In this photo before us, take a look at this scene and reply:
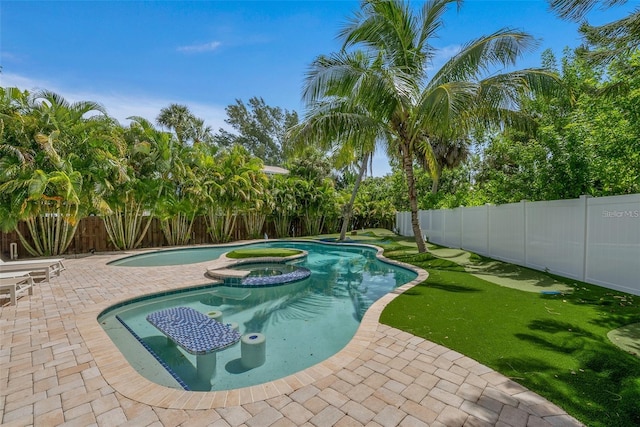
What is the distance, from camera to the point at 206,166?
17.3 metres

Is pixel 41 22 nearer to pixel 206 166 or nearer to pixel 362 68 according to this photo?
pixel 362 68

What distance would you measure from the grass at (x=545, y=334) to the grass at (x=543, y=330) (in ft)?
0.03

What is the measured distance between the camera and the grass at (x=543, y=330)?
297 cm

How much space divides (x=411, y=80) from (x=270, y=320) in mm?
8304

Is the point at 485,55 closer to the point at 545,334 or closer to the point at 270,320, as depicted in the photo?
the point at 545,334

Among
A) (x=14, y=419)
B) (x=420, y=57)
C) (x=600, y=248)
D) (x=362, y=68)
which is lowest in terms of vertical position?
(x=14, y=419)

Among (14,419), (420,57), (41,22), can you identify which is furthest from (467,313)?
(41,22)

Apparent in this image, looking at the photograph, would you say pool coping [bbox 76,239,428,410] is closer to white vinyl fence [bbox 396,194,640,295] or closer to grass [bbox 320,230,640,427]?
grass [bbox 320,230,640,427]

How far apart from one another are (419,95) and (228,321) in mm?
8879

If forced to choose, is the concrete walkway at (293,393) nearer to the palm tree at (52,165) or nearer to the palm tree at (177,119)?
the palm tree at (52,165)

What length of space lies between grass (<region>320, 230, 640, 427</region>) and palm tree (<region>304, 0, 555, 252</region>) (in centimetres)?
446

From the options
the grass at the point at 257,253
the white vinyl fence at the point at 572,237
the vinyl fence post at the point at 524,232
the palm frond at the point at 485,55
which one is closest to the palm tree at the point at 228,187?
the grass at the point at 257,253

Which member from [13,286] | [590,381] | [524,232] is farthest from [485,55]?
[13,286]

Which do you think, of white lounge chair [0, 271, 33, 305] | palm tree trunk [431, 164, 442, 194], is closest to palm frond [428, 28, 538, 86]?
palm tree trunk [431, 164, 442, 194]
